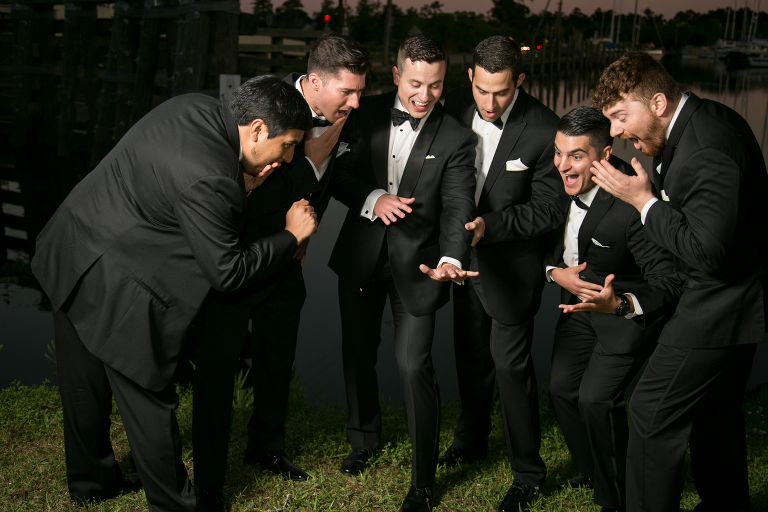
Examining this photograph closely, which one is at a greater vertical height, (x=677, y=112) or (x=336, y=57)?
(x=336, y=57)

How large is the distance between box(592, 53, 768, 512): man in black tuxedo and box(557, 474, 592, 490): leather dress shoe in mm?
615

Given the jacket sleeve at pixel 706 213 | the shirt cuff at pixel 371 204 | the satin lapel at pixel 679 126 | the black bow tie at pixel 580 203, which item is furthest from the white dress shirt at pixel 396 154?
the jacket sleeve at pixel 706 213

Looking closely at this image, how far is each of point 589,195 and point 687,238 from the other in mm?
736

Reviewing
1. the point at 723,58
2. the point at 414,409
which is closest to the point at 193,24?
the point at 414,409

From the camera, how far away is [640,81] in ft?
8.55

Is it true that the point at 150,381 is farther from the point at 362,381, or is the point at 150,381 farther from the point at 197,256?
the point at 362,381

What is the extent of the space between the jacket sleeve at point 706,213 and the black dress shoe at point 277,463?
217cm

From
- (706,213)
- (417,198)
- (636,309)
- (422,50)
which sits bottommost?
(636,309)

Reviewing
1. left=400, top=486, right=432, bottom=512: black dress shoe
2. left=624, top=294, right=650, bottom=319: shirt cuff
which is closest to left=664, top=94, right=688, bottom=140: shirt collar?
left=624, top=294, right=650, bottom=319: shirt cuff

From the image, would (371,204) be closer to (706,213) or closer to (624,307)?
(624,307)

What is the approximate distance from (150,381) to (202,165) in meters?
0.90

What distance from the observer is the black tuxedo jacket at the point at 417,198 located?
10.7 ft

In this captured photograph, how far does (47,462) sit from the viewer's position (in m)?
3.54

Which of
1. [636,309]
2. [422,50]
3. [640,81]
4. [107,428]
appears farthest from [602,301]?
[107,428]
